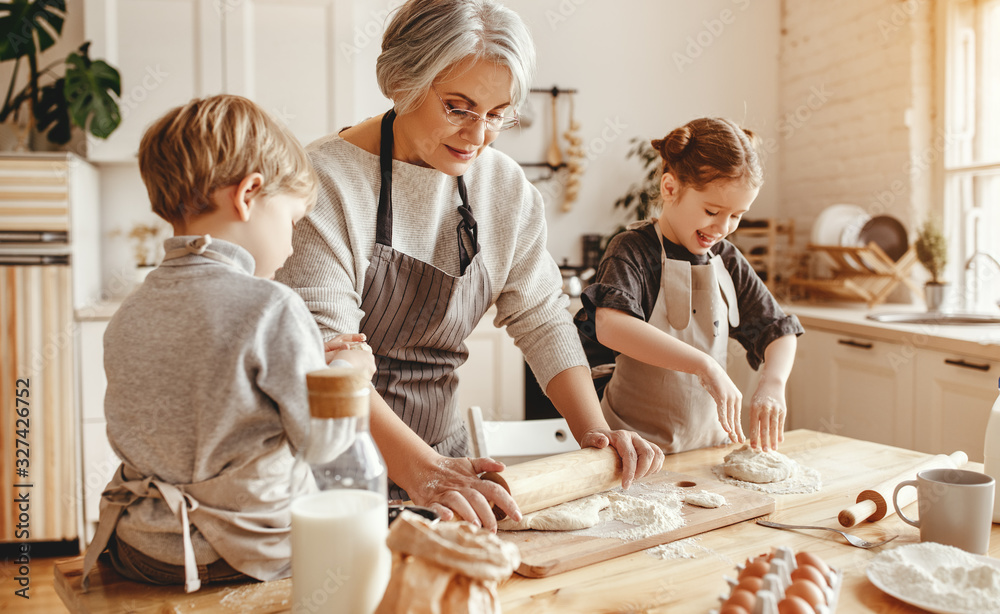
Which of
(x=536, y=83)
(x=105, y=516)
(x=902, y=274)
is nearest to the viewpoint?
(x=105, y=516)

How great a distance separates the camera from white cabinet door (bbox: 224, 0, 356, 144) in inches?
123

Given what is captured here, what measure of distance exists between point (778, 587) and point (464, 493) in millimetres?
399

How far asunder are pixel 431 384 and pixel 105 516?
68 centimetres

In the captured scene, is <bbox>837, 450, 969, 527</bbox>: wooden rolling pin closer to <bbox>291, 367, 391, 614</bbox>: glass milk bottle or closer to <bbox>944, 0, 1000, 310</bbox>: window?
<bbox>291, 367, 391, 614</bbox>: glass milk bottle

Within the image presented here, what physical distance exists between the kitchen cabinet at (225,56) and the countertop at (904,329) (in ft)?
7.17

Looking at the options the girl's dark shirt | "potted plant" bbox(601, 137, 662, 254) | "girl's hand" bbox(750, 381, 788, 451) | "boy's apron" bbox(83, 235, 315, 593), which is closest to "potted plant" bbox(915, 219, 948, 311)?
"potted plant" bbox(601, 137, 662, 254)

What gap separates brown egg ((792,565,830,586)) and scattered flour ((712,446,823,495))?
0.46 m

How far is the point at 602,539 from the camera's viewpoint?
3.14 ft

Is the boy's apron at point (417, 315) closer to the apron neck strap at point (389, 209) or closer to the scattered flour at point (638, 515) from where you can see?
the apron neck strap at point (389, 209)

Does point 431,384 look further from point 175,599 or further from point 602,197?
point 602,197

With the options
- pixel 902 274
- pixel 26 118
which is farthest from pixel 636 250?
pixel 26 118

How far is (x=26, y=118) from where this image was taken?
3.26 m

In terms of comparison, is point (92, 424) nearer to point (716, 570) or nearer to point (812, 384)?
point (716, 570)

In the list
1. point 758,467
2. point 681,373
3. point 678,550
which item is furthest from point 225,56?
point 678,550
